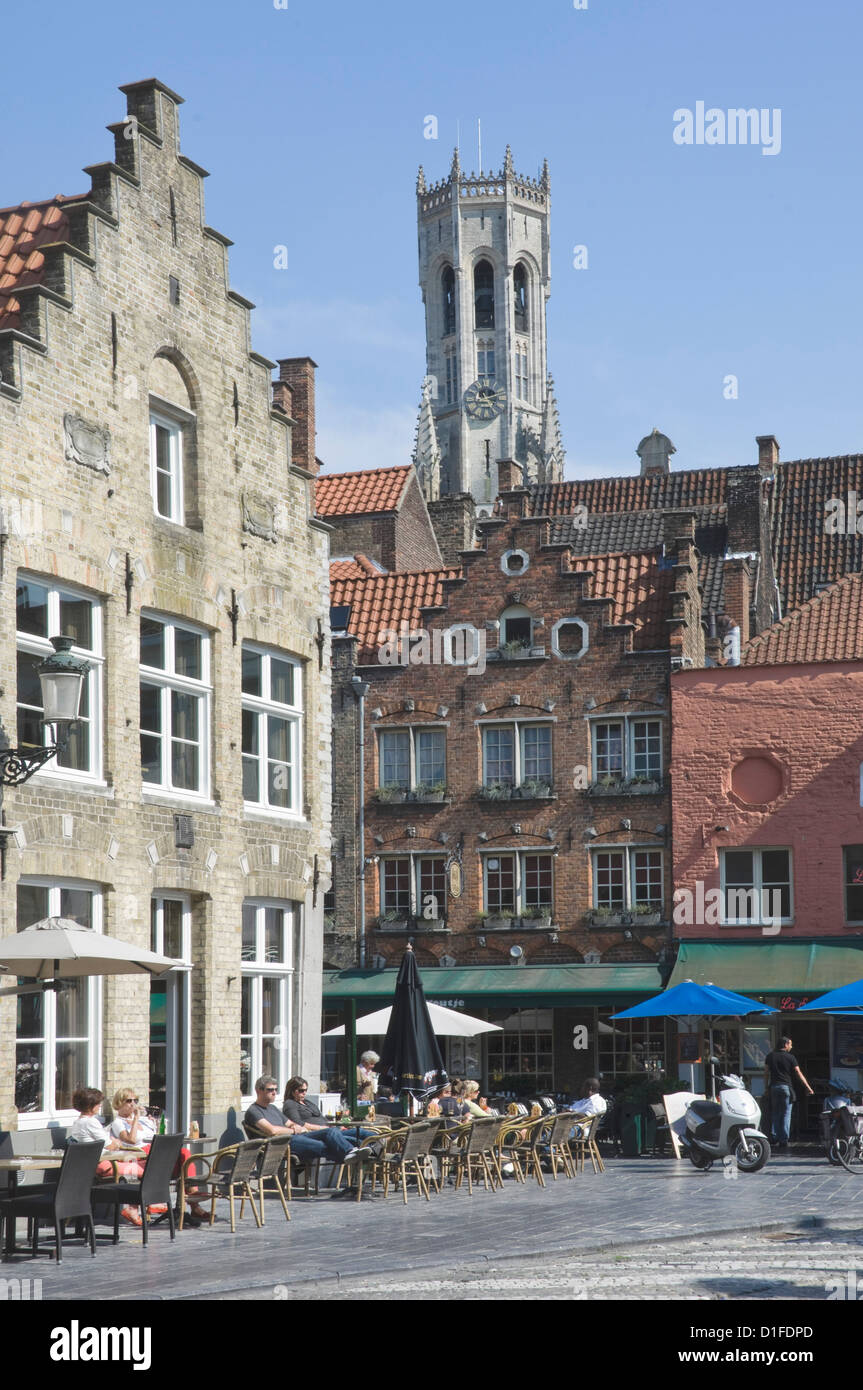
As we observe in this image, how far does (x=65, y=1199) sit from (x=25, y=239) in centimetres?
1136

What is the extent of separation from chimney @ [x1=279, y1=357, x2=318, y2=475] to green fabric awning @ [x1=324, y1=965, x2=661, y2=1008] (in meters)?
9.56

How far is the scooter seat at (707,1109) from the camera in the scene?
22922 mm

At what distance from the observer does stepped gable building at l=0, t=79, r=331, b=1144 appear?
17.6 metres

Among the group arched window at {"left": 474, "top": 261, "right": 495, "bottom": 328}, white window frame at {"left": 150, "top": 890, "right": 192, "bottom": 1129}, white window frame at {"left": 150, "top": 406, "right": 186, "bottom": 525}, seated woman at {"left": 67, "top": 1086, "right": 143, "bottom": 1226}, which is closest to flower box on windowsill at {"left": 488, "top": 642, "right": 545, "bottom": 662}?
white window frame at {"left": 150, "top": 406, "right": 186, "bottom": 525}

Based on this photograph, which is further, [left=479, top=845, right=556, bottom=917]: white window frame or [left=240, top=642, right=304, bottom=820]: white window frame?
[left=479, top=845, right=556, bottom=917]: white window frame

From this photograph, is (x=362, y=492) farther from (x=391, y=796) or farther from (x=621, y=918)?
(x=621, y=918)

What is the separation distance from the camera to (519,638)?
115 feet

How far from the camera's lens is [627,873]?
33.7 m

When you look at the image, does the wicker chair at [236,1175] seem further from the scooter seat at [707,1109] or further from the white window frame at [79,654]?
the scooter seat at [707,1109]

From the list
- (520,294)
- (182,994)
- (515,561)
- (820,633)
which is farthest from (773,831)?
(520,294)

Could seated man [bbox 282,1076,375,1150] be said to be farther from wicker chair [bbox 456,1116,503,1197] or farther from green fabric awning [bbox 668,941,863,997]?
green fabric awning [bbox 668,941,863,997]

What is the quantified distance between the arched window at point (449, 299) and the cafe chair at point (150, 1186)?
9914 centimetres

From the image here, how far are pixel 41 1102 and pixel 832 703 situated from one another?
64.6 feet

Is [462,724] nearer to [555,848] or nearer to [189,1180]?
[555,848]
